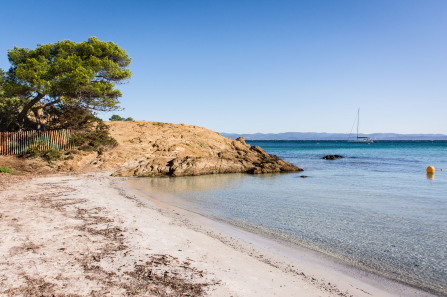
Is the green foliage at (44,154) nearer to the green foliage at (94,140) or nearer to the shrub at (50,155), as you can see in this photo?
the shrub at (50,155)

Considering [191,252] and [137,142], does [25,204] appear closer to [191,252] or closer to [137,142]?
[191,252]

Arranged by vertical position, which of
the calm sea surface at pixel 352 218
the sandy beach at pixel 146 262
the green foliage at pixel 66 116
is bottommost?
the calm sea surface at pixel 352 218

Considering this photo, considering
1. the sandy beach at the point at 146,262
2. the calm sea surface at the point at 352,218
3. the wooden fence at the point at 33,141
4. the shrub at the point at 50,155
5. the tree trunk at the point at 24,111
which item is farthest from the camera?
the tree trunk at the point at 24,111

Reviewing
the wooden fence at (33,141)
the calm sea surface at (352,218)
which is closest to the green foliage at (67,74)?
the wooden fence at (33,141)

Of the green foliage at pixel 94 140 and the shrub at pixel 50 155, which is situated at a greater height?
the green foliage at pixel 94 140

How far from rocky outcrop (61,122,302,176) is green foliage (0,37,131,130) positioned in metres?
4.48

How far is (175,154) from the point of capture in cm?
2628

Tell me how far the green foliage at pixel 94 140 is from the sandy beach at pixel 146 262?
15.3m

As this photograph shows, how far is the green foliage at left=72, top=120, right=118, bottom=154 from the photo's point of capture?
76.0 feet

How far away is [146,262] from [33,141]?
65.2 feet

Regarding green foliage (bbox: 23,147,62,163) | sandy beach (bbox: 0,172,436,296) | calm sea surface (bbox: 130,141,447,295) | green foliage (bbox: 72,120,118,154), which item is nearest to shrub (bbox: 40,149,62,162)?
green foliage (bbox: 23,147,62,163)

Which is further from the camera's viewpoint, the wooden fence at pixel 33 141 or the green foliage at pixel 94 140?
the green foliage at pixel 94 140

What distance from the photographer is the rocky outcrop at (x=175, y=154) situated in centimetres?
2277

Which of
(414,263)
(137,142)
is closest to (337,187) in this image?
(414,263)
